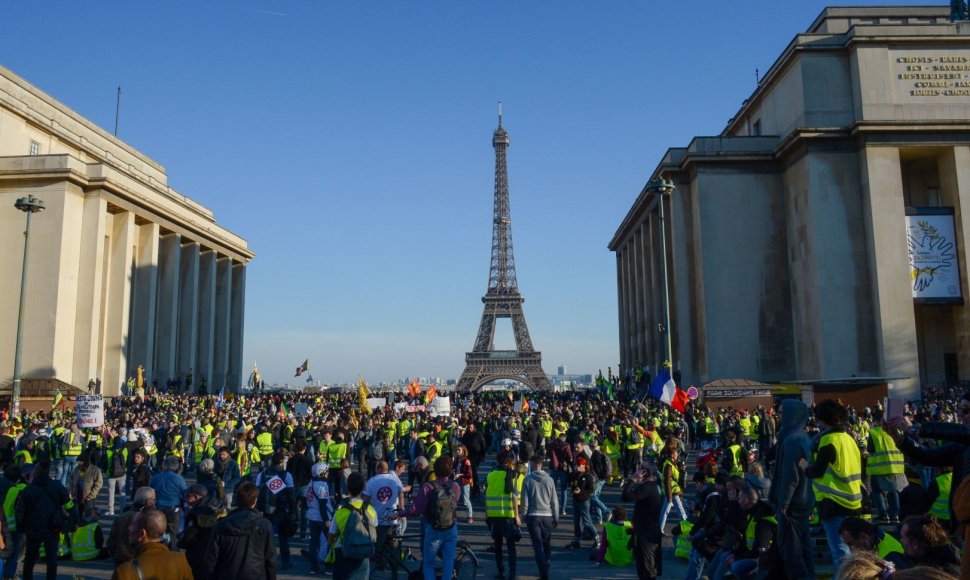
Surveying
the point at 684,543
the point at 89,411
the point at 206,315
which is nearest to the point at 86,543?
the point at 89,411

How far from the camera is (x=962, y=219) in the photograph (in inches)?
1494

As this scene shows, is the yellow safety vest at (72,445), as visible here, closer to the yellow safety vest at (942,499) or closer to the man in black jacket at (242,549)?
the man in black jacket at (242,549)

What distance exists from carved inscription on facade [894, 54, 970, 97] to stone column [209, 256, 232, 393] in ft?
174

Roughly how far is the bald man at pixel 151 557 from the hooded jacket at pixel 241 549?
1.20 metres

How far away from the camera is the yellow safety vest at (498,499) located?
1025cm

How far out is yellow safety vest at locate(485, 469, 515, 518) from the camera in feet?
33.6

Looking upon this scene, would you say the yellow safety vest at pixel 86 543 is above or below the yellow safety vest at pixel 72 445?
below

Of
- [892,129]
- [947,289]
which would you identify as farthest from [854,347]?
[892,129]

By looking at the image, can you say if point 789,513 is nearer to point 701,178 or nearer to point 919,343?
point 701,178

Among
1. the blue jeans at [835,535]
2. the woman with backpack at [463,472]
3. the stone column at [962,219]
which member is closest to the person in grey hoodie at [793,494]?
the blue jeans at [835,535]

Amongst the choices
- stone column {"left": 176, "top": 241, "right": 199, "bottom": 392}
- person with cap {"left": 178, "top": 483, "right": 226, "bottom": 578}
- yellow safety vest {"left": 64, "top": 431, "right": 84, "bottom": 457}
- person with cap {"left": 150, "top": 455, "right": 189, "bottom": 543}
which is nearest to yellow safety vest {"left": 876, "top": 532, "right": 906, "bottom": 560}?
person with cap {"left": 178, "top": 483, "right": 226, "bottom": 578}

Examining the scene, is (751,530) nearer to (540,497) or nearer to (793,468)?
(793,468)

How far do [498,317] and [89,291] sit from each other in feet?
235

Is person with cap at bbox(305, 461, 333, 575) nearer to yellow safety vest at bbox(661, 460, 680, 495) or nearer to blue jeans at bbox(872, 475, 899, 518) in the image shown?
yellow safety vest at bbox(661, 460, 680, 495)
